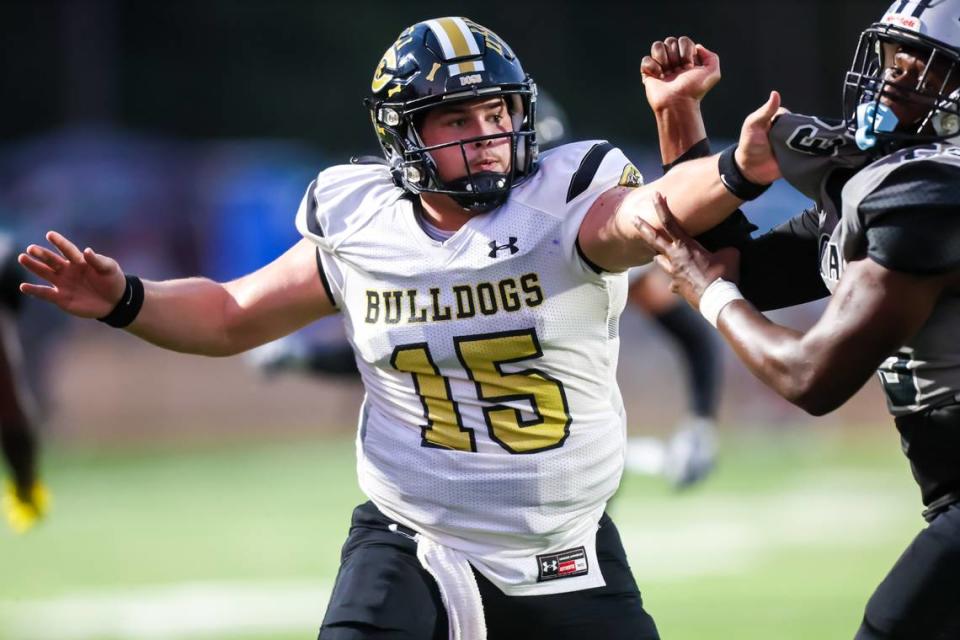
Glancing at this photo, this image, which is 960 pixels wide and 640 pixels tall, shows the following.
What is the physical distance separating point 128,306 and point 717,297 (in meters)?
1.43

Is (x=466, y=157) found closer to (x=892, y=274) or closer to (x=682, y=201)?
(x=682, y=201)

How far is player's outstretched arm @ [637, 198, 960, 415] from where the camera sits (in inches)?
113

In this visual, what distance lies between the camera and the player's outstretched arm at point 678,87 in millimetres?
3402

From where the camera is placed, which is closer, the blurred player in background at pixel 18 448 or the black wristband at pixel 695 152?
the black wristband at pixel 695 152

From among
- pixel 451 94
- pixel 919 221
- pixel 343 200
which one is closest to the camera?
pixel 919 221

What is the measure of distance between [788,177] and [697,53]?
18.0 inches

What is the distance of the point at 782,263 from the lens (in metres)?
3.42

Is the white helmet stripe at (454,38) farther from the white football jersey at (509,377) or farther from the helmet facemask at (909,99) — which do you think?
the helmet facemask at (909,99)

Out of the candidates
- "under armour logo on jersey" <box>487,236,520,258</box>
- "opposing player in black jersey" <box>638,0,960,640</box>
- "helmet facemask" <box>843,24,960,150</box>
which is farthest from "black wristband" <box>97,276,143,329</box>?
"helmet facemask" <box>843,24,960,150</box>

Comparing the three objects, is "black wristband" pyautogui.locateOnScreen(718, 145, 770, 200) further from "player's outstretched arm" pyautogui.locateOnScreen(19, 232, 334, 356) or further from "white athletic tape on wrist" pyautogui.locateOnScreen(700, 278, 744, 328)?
"player's outstretched arm" pyautogui.locateOnScreen(19, 232, 334, 356)

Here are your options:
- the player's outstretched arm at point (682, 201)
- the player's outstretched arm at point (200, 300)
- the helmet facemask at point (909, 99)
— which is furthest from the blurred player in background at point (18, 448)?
the helmet facemask at point (909, 99)

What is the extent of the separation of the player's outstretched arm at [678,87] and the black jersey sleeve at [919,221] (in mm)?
620

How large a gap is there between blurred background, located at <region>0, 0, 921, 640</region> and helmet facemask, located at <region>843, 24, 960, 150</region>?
3185 millimetres

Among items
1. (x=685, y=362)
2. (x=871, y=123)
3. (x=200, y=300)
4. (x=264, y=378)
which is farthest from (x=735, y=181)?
(x=264, y=378)
